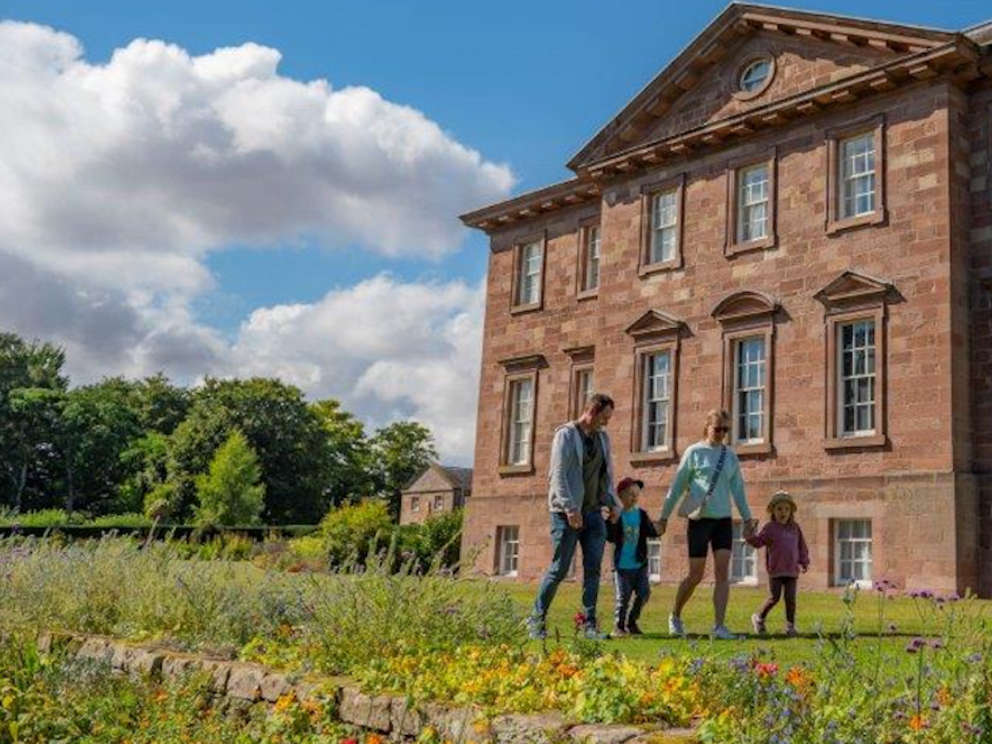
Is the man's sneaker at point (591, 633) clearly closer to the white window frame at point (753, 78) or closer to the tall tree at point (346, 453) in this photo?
the white window frame at point (753, 78)

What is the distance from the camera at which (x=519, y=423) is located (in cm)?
2847

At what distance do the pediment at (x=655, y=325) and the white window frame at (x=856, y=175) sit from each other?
4255 millimetres

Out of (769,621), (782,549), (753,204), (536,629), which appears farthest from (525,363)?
(536,629)

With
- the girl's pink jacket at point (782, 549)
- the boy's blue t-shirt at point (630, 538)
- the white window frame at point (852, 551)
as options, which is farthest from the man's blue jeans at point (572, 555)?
the white window frame at point (852, 551)

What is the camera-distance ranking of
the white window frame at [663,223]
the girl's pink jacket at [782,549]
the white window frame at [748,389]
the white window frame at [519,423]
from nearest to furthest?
1. the girl's pink jacket at [782,549]
2. the white window frame at [748,389]
3. the white window frame at [663,223]
4. the white window frame at [519,423]

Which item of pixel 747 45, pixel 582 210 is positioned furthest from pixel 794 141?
pixel 582 210

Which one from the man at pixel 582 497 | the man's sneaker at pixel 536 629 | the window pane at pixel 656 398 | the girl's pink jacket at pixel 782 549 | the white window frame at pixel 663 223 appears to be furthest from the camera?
the white window frame at pixel 663 223

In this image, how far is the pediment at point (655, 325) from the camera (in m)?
23.4

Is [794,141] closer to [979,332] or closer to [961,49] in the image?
[961,49]

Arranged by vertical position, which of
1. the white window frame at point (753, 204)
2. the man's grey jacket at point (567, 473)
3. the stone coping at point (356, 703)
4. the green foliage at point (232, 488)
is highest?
the white window frame at point (753, 204)

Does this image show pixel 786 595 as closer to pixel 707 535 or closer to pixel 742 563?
pixel 707 535

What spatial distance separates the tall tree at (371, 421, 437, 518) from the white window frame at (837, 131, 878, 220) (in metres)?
66.9

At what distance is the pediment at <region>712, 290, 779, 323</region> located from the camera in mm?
21578

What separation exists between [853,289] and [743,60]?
20.3 feet
